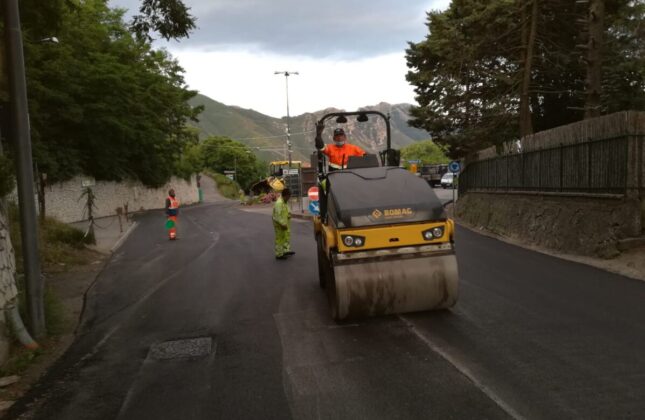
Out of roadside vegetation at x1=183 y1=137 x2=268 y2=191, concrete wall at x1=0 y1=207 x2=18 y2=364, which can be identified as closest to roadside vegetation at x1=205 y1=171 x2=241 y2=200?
roadside vegetation at x1=183 y1=137 x2=268 y2=191

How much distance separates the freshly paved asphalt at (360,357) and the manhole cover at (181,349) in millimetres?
113

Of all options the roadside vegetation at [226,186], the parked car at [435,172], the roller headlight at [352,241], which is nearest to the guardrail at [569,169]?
the roller headlight at [352,241]

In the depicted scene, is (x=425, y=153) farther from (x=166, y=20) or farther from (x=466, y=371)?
(x=466, y=371)

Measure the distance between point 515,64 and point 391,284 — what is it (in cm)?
1887

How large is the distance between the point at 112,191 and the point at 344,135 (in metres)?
40.8

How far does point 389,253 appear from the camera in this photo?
242 inches

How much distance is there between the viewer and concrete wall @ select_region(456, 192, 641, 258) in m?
10.7

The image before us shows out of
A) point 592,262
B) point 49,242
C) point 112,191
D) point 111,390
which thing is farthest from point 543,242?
point 112,191

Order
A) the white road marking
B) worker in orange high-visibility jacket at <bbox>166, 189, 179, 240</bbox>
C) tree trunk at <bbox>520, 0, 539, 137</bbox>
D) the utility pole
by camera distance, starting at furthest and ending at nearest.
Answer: worker in orange high-visibility jacket at <bbox>166, 189, 179, 240</bbox>
tree trunk at <bbox>520, 0, 539, 137</bbox>
the utility pole
the white road marking

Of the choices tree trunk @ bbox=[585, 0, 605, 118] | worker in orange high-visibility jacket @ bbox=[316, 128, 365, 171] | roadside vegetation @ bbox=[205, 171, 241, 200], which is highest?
tree trunk @ bbox=[585, 0, 605, 118]

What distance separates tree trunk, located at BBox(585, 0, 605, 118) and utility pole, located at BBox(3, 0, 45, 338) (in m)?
13.6

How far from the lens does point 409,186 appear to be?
261 inches

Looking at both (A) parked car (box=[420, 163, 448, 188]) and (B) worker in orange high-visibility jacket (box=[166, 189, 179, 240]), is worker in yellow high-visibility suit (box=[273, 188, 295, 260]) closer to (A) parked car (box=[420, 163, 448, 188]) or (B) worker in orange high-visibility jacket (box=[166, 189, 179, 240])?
(B) worker in orange high-visibility jacket (box=[166, 189, 179, 240])

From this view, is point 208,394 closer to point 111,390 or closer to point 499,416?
point 111,390
